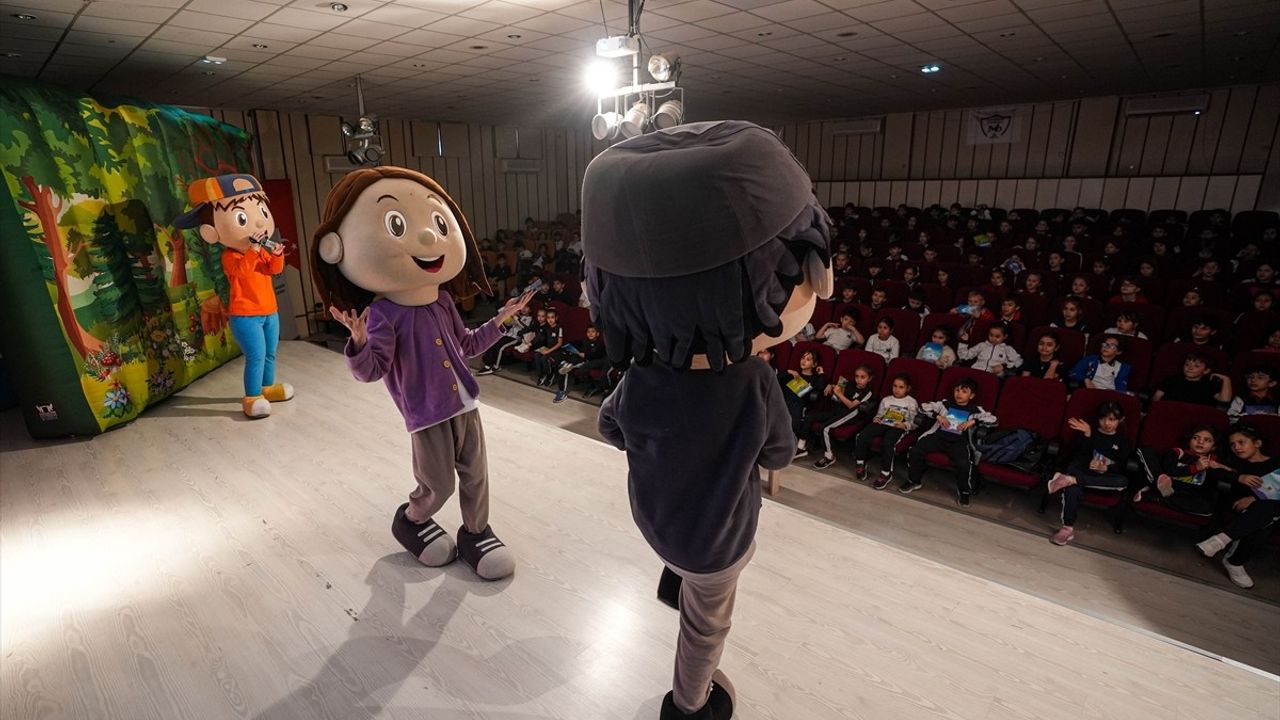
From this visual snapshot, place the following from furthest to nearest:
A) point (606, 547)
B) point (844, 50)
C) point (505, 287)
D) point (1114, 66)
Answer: point (505, 287)
point (1114, 66)
point (844, 50)
point (606, 547)

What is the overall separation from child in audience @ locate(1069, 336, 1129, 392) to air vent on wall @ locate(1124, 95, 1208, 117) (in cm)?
814

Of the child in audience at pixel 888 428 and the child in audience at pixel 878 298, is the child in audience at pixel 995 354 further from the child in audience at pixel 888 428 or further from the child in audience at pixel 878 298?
the child in audience at pixel 878 298

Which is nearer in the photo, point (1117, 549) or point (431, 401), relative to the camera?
point (431, 401)

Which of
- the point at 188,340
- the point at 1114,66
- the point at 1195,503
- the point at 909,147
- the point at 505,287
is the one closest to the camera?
the point at 1195,503

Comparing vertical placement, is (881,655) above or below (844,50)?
below

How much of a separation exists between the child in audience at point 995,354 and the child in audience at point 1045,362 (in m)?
0.09

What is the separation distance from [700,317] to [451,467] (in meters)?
1.50

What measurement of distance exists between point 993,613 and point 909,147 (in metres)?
12.8

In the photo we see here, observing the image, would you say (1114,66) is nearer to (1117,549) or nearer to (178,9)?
(1117,549)

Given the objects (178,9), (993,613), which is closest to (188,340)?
(178,9)

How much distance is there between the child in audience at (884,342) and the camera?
5.39m

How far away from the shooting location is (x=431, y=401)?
7.77ft

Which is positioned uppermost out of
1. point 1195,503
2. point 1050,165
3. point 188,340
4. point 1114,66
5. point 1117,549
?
point 1114,66

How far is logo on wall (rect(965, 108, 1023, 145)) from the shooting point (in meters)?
11.7
